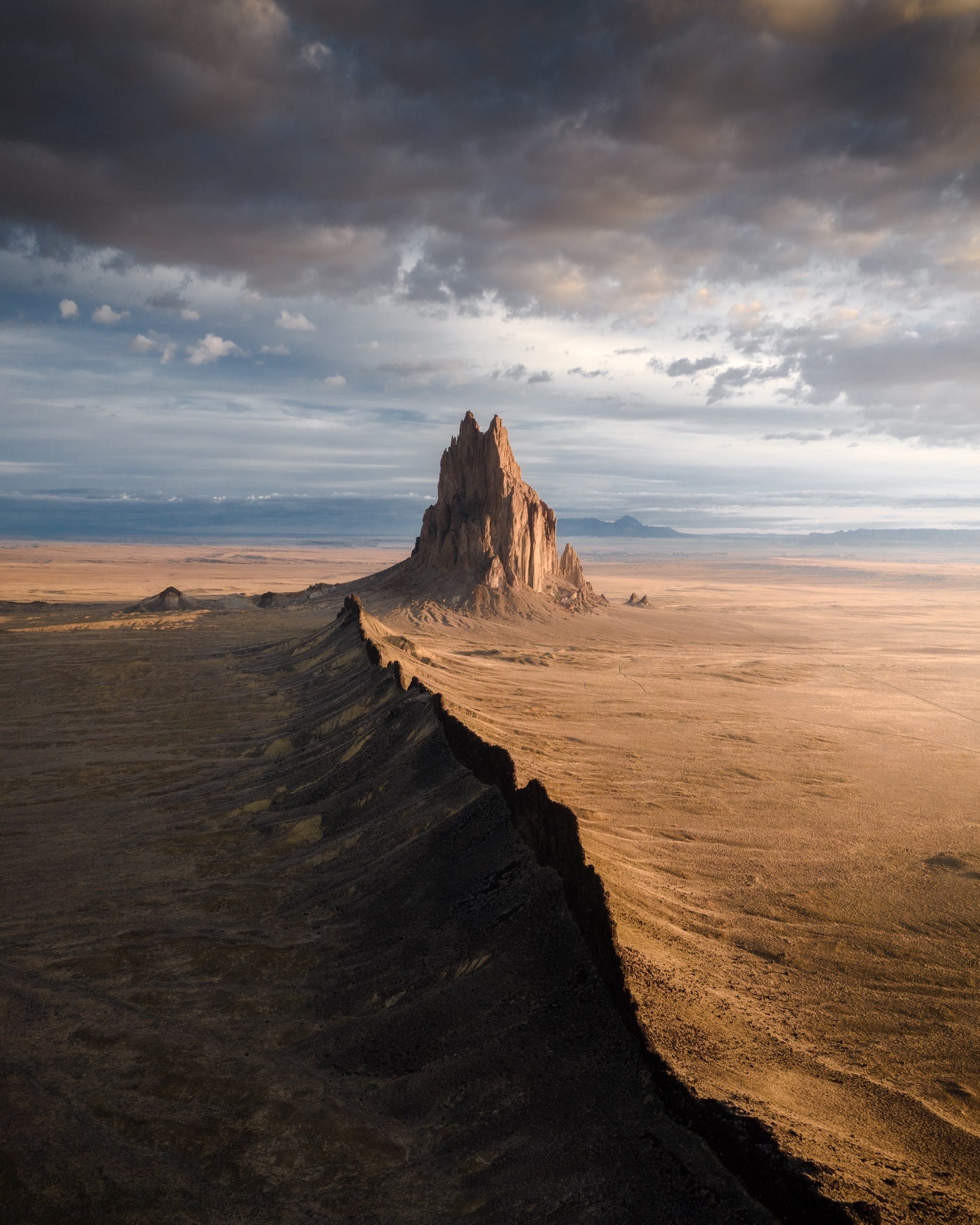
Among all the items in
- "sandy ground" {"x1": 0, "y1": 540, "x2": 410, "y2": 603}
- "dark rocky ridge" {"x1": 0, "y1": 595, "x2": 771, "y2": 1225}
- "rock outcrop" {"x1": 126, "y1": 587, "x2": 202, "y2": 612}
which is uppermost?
"sandy ground" {"x1": 0, "y1": 540, "x2": 410, "y2": 603}

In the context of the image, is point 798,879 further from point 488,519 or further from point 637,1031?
point 488,519

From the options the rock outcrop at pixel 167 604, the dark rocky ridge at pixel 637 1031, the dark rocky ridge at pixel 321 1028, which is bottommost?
the dark rocky ridge at pixel 321 1028

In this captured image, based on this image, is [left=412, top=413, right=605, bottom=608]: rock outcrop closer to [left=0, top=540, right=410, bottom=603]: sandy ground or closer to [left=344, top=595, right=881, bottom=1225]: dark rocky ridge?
[left=0, top=540, right=410, bottom=603]: sandy ground

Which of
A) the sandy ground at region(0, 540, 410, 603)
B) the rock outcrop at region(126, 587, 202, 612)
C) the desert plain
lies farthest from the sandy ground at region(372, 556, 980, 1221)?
the sandy ground at region(0, 540, 410, 603)

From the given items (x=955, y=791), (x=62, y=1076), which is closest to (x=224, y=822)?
(x=62, y=1076)

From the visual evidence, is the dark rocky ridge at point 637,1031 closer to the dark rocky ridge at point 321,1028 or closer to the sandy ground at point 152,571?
the dark rocky ridge at point 321,1028

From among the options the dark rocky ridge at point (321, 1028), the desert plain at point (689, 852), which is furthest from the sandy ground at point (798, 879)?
the dark rocky ridge at point (321, 1028)
